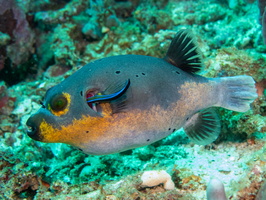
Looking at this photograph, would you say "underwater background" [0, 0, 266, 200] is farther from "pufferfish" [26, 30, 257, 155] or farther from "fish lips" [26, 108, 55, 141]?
"fish lips" [26, 108, 55, 141]

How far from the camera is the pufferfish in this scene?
223 cm

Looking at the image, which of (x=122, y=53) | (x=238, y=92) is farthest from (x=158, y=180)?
(x=122, y=53)

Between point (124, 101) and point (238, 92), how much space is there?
1645 millimetres

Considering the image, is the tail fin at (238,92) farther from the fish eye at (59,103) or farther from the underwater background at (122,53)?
the fish eye at (59,103)

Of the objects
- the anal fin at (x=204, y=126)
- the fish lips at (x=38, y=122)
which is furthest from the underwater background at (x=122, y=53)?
the fish lips at (x=38, y=122)

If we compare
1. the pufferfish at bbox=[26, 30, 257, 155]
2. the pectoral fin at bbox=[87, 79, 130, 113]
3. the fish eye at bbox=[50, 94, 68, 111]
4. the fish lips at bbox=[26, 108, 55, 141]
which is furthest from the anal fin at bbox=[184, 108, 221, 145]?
the fish lips at bbox=[26, 108, 55, 141]

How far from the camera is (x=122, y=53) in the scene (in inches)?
239

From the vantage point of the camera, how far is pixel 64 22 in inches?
308

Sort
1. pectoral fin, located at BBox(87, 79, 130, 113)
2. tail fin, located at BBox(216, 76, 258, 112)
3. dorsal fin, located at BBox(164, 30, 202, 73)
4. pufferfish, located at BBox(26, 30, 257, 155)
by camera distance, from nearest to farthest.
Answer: pectoral fin, located at BBox(87, 79, 130, 113)
pufferfish, located at BBox(26, 30, 257, 155)
dorsal fin, located at BBox(164, 30, 202, 73)
tail fin, located at BBox(216, 76, 258, 112)

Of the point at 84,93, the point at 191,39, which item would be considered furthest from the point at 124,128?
the point at 191,39

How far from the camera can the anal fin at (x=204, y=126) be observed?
3.03 m

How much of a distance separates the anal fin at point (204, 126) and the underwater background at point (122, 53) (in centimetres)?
54

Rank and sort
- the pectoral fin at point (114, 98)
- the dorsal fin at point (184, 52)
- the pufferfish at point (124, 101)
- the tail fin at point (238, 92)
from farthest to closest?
the tail fin at point (238, 92) → the dorsal fin at point (184, 52) → the pufferfish at point (124, 101) → the pectoral fin at point (114, 98)

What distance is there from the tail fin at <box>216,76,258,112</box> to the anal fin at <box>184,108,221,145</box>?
250 mm
